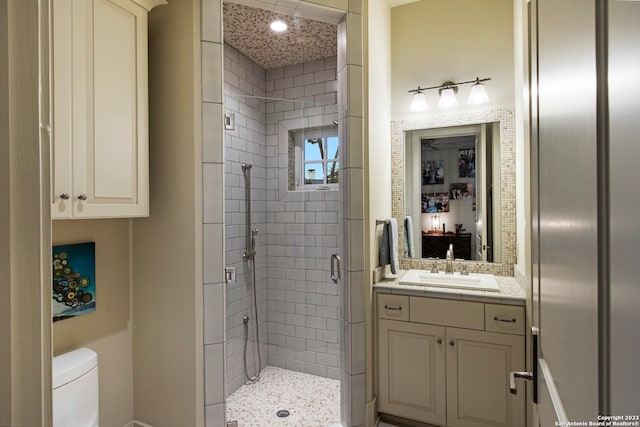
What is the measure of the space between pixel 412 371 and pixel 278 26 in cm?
269

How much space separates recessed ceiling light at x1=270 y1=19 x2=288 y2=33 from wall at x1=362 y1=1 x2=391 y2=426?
0.72 m

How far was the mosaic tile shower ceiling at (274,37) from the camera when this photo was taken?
2.50 metres

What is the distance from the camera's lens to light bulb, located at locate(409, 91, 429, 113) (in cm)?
264

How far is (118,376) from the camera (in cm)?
190

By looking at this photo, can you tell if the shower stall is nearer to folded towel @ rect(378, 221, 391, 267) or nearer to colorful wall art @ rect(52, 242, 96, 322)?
folded towel @ rect(378, 221, 391, 267)

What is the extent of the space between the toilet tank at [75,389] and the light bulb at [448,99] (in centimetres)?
273

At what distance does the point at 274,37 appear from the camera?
110 inches

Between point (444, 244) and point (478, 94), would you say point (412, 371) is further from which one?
point (478, 94)

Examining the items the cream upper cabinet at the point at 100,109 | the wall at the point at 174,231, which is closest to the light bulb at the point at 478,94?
the wall at the point at 174,231

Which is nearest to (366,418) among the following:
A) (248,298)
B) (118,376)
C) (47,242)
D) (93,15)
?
(248,298)

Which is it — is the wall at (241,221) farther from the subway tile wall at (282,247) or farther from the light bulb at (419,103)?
the light bulb at (419,103)

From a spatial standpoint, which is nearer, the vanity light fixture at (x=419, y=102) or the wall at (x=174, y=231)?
the wall at (x=174, y=231)

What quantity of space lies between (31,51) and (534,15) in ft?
3.61

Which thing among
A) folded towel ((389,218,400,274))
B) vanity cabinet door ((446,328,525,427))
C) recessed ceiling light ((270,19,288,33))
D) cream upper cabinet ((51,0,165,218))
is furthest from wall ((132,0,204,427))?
vanity cabinet door ((446,328,525,427))
